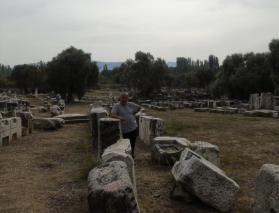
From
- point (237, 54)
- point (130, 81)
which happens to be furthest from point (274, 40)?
point (130, 81)

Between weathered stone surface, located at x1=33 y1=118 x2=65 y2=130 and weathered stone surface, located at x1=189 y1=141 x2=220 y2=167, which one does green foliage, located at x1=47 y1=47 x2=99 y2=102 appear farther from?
weathered stone surface, located at x1=189 y1=141 x2=220 y2=167

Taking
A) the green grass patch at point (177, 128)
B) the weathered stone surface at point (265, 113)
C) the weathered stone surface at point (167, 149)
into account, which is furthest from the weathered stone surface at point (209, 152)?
Result: the weathered stone surface at point (265, 113)

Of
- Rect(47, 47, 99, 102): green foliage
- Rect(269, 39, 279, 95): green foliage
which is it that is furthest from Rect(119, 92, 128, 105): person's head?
Rect(47, 47, 99, 102): green foliage

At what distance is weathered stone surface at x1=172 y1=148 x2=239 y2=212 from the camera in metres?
6.39

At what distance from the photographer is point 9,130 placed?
44.1 ft

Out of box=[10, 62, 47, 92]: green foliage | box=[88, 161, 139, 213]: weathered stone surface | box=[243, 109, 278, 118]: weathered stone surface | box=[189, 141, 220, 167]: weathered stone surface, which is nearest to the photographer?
box=[88, 161, 139, 213]: weathered stone surface

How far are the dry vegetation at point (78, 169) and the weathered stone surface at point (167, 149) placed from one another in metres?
0.23

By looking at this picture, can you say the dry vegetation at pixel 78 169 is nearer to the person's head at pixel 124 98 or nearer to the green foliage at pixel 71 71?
the person's head at pixel 124 98

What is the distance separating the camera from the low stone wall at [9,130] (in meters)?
12.7

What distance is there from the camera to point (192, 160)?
6.65m

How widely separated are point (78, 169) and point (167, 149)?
1940 millimetres

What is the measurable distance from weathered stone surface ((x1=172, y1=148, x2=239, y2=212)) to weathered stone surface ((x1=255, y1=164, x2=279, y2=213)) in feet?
A: 2.07

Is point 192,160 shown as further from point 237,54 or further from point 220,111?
point 237,54

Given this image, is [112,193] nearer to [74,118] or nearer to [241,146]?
[241,146]
